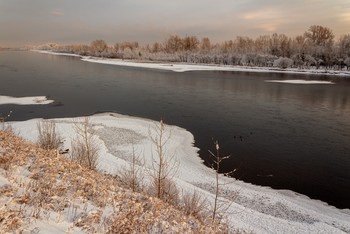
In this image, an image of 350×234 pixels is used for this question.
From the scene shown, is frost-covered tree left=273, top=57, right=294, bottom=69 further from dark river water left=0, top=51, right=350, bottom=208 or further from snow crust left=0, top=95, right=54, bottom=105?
snow crust left=0, top=95, right=54, bottom=105

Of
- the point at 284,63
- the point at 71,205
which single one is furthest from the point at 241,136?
the point at 284,63

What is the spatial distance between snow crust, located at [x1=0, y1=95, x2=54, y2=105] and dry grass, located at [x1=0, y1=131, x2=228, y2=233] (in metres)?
20.1

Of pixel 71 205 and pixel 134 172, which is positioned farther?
pixel 134 172

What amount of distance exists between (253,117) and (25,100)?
20031mm

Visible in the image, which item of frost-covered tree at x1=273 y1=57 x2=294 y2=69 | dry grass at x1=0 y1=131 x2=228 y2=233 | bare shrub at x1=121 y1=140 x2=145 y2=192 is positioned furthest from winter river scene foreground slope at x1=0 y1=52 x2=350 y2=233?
frost-covered tree at x1=273 y1=57 x2=294 y2=69

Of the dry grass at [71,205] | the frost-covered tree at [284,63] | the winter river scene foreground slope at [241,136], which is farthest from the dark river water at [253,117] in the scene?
the frost-covered tree at [284,63]

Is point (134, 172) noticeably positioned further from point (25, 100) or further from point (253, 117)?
point (25, 100)

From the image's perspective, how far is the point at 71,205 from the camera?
537cm

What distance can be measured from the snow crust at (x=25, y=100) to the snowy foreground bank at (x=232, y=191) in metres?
8.36

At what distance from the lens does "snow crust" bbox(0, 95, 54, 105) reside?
82.7 feet

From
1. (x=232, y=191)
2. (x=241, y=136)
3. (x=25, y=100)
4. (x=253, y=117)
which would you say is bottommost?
(x=232, y=191)

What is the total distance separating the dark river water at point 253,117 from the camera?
13086 millimetres

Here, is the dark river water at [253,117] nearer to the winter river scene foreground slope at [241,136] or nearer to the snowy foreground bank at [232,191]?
the winter river scene foreground slope at [241,136]

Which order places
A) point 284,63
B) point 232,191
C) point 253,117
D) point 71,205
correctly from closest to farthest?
point 71,205
point 232,191
point 253,117
point 284,63
